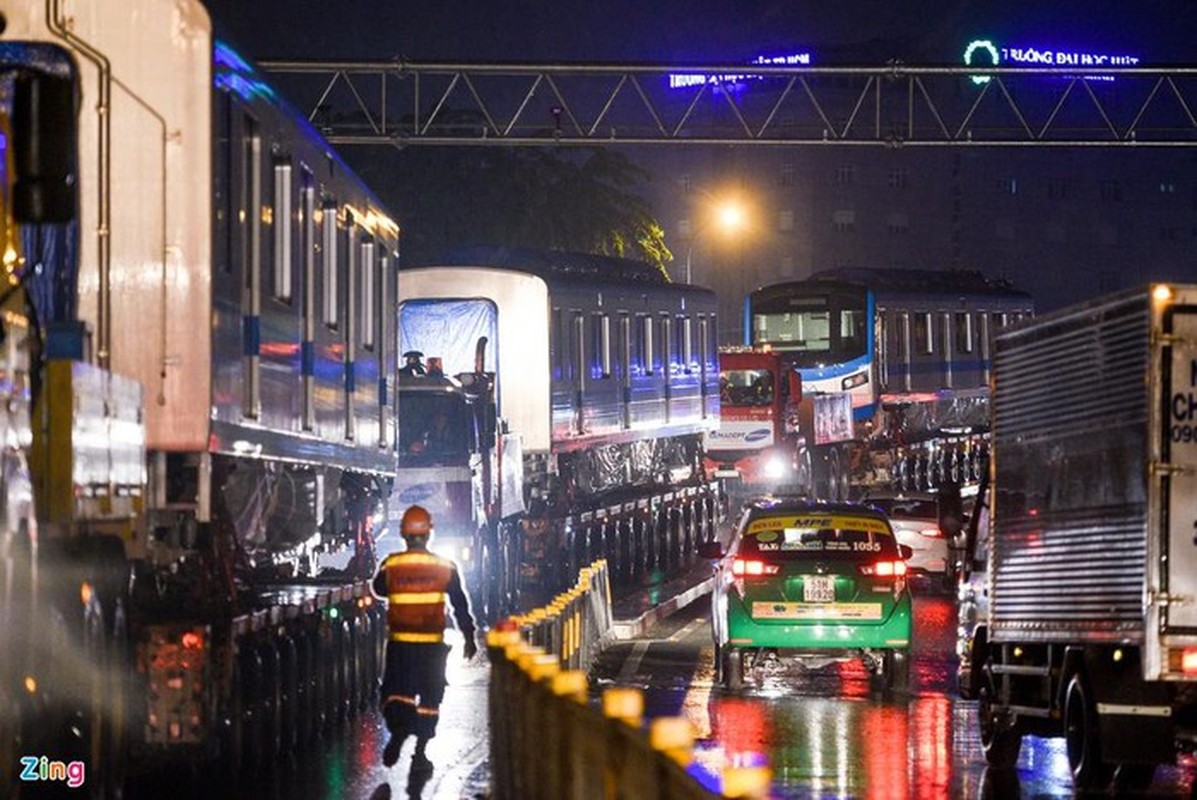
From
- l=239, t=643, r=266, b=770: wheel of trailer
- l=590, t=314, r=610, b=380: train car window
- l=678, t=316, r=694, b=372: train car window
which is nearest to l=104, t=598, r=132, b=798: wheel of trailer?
l=239, t=643, r=266, b=770: wheel of trailer

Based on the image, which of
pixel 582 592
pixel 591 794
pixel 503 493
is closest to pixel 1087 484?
pixel 591 794

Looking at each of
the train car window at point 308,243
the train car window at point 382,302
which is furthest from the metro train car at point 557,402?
the train car window at point 308,243

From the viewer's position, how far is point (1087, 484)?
17.1 meters

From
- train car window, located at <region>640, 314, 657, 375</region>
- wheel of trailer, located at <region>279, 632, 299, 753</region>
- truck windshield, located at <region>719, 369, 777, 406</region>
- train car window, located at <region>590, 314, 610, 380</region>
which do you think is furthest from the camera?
truck windshield, located at <region>719, 369, 777, 406</region>

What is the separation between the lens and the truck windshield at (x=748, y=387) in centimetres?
5322

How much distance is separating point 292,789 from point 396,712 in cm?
85

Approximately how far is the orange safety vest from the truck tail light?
793cm

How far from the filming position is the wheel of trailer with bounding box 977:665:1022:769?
18.7m

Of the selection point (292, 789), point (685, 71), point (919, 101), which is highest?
point (919, 101)

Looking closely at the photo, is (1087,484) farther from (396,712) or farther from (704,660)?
(704,660)

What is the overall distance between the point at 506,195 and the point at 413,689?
47999mm

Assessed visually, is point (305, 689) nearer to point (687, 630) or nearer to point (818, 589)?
point (818, 589)

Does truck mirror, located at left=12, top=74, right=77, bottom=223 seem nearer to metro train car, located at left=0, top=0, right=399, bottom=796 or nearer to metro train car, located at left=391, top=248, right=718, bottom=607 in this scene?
metro train car, located at left=0, top=0, right=399, bottom=796

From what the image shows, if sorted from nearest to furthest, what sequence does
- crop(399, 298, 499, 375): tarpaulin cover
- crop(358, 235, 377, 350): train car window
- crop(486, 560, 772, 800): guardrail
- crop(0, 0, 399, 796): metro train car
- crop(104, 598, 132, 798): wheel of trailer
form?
crop(486, 560, 772, 800): guardrail, crop(0, 0, 399, 796): metro train car, crop(104, 598, 132, 798): wheel of trailer, crop(358, 235, 377, 350): train car window, crop(399, 298, 499, 375): tarpaulin cover
